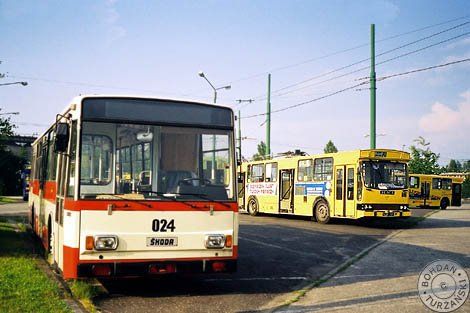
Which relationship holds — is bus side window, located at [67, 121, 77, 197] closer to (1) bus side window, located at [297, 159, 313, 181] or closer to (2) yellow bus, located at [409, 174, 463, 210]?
(1) bus side window, located at [297, 159, 313, 181]

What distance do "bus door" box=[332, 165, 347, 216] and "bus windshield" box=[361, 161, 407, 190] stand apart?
1.23 m

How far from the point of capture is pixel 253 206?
29234 millimetres

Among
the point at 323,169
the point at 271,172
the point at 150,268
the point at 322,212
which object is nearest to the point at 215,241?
the point at 150,268

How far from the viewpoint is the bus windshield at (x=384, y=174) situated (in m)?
20.6

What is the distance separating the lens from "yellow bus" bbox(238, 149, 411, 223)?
20.6 meters

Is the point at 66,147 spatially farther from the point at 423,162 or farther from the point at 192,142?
the point at 423,162

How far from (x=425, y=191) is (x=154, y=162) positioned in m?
38.0

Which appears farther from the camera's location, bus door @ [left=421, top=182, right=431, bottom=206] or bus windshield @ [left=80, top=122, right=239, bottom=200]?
bus door @ [left=421, top=182, right=431, bottom=206]

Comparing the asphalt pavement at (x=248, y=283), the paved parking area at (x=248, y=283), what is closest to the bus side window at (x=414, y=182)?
the paved parking area at (x=248, y=283)

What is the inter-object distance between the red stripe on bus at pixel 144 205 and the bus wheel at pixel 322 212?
607 inches

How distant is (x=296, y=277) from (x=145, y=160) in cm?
400

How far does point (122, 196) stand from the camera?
732 centimetres

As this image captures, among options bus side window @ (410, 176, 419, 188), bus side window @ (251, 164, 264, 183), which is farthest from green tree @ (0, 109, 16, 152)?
bus side window @ (410, 176, 419, 188)

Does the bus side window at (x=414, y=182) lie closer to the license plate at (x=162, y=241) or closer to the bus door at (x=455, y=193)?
the bus door at (x=455, y=193)
